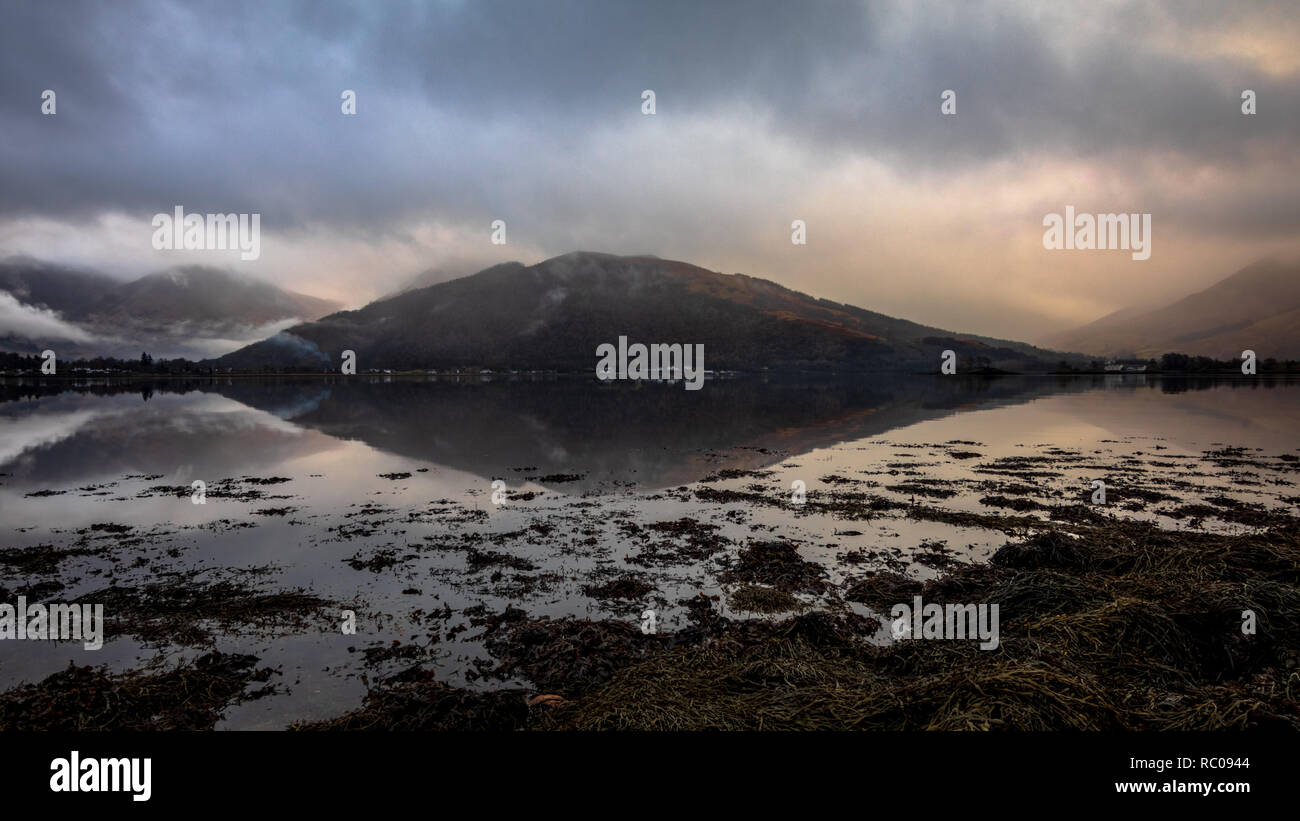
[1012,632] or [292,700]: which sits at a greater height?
[1012,632]

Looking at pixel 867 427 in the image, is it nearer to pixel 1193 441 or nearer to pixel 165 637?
pixel 1193 441

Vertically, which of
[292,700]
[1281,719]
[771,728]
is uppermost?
[1281,719]

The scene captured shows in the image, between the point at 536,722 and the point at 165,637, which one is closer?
the point at 536,722

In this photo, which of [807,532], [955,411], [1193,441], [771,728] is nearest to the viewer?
[771,728]

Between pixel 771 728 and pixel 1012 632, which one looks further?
pixel 1012 632

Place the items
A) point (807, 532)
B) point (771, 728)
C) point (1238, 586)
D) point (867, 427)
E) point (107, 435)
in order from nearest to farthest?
1. point (771, 728)
2. point (1238, 586)
3. point (807, 532)
4. point (107, 435)
5. point (867, 427)

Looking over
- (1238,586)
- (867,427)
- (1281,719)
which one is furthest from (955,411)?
(1281,719)

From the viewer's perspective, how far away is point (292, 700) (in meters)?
7.76

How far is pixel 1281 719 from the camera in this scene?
5074 mm

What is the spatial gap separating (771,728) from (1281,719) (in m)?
4.50
